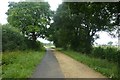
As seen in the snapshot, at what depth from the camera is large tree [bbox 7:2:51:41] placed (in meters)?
49.5

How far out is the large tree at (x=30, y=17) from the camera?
4953 cm

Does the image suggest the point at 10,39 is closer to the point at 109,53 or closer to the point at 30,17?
the point at 109,53

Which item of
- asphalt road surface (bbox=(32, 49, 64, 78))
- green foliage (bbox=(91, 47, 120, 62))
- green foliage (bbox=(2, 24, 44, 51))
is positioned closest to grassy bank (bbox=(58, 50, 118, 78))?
green foliage (bbox=(91, 47, 120, 62))

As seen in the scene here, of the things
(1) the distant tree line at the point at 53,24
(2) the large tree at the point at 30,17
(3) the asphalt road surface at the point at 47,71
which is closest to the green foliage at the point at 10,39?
(1) the distant tree line at the point at 53,24

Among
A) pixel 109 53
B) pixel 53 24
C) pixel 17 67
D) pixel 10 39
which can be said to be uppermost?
pixel 53 24

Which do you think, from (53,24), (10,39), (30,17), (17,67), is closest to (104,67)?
(17,67)

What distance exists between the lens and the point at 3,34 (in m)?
29.0

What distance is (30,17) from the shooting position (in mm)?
49438

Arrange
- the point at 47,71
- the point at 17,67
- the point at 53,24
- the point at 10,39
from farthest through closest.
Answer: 1. the point at 53,24
2. the point at 10,39
3. the point at 17,67
4. the point at 47,71

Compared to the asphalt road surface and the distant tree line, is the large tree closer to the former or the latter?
the distant tree line

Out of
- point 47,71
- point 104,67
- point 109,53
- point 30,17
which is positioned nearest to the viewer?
point 47,71

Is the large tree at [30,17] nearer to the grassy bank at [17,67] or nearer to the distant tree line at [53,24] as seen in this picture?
the distant tree line at [53,24]

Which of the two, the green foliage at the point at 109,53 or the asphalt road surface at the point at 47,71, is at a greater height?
the green foliage at the point at 109,53

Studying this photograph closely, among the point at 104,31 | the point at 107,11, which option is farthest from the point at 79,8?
the point at 104,31
